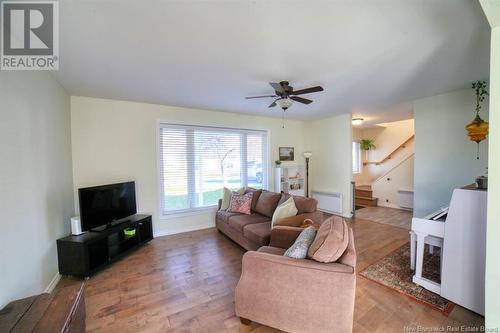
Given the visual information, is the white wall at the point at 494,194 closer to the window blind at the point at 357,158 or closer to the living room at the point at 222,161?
the living room at the point at 222,161

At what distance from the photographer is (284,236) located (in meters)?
2.25

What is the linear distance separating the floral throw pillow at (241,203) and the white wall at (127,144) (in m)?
0.83

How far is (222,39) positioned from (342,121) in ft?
12.9

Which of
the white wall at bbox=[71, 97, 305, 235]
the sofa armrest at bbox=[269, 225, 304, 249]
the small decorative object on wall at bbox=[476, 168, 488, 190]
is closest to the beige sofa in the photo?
the sofa armrest at bbox=[269, 225, 304, 249]

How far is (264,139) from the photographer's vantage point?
510cm

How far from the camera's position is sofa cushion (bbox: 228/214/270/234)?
3.12 m

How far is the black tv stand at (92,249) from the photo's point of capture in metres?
2.39

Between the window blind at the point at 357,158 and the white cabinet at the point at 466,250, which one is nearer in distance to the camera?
the white cabinet at the point at 466,250

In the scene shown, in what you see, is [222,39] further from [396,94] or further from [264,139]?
[264,139]

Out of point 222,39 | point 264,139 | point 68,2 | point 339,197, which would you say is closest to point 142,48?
point 68,2

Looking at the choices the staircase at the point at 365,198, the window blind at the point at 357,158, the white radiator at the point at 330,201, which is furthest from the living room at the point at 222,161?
the window blind at the point at 357,158

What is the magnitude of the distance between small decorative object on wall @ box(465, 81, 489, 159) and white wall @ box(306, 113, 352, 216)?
205cm

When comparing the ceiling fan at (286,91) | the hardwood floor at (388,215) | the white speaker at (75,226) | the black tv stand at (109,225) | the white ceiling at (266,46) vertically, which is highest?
the white ceiling at (266,46)

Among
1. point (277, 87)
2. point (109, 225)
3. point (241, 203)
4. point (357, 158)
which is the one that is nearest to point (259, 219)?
point (241, 203)
